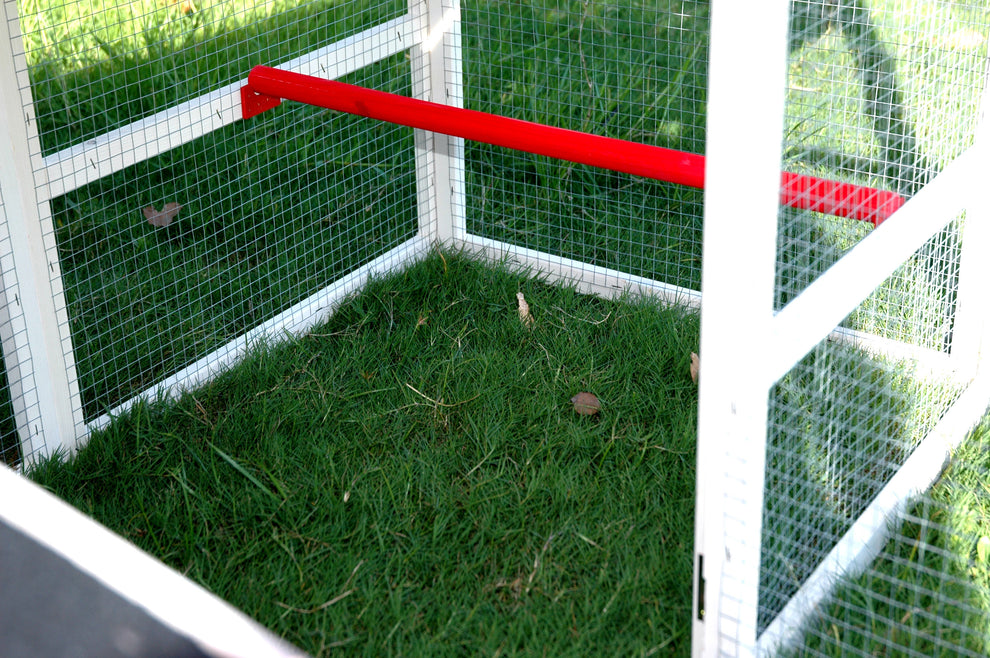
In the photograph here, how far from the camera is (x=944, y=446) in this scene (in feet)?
Result: 8.58

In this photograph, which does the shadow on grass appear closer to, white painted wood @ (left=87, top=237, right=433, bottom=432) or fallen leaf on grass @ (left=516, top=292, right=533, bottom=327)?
fallen leaf on grass @ (left=516, top=292, right=533, bottom=327)

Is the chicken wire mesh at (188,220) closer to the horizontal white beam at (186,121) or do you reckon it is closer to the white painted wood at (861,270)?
the horizontal white beam at (186,121)

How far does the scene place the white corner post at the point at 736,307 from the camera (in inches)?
61.5

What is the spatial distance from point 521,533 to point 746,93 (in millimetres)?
1263

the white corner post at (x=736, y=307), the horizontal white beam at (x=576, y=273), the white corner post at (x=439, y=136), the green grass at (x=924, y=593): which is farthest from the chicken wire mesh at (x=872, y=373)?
the white corner post at (x=439, y=136)

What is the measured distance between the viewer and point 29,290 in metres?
2.64

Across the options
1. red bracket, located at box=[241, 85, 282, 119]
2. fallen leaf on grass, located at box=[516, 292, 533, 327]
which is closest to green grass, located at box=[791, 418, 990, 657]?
fallen leaf on grass, located at box=[516, 292, 533, 327]

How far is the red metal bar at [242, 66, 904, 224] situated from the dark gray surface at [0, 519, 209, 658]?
2.05 m

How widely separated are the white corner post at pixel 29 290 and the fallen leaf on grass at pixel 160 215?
1.11 m

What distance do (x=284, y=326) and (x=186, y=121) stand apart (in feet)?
2.27

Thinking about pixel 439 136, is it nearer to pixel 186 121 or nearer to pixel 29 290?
pixel 186 121

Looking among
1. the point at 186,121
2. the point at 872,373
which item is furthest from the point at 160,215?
the point at 872,373

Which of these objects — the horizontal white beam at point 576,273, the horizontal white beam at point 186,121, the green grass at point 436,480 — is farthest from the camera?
the horizontal white beam at point 576,273

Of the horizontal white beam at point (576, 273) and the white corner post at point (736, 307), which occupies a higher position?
the white corner post at point (736, 307)
